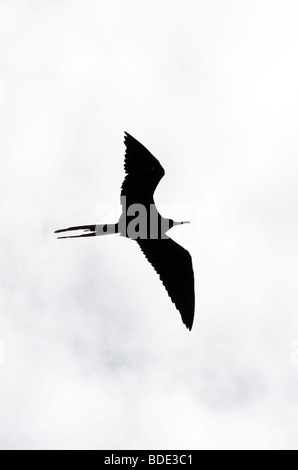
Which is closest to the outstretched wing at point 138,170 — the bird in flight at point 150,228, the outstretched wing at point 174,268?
the bird in flight at point 150,228

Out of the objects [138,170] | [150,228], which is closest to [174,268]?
[150,228]

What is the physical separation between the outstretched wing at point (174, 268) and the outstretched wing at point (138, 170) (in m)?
1.83

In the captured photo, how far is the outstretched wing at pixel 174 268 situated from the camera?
20.7 metres

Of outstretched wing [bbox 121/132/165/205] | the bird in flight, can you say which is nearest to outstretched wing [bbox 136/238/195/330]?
the bird in flight

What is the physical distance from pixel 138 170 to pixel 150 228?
1.92 metres

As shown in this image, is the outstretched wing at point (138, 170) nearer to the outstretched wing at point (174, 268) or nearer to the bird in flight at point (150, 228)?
the bird in flight at point (150, 228)

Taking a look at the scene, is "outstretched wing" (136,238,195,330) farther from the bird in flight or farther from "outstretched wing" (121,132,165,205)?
"outstretched wing" (121,132,165,205)

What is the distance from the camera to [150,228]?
20.5m

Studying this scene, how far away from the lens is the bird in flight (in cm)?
1931

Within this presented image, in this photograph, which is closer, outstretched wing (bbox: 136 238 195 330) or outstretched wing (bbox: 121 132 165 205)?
outstretched wing (bbox: 121 132 165 205)

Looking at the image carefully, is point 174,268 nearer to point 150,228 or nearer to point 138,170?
point 150,228
